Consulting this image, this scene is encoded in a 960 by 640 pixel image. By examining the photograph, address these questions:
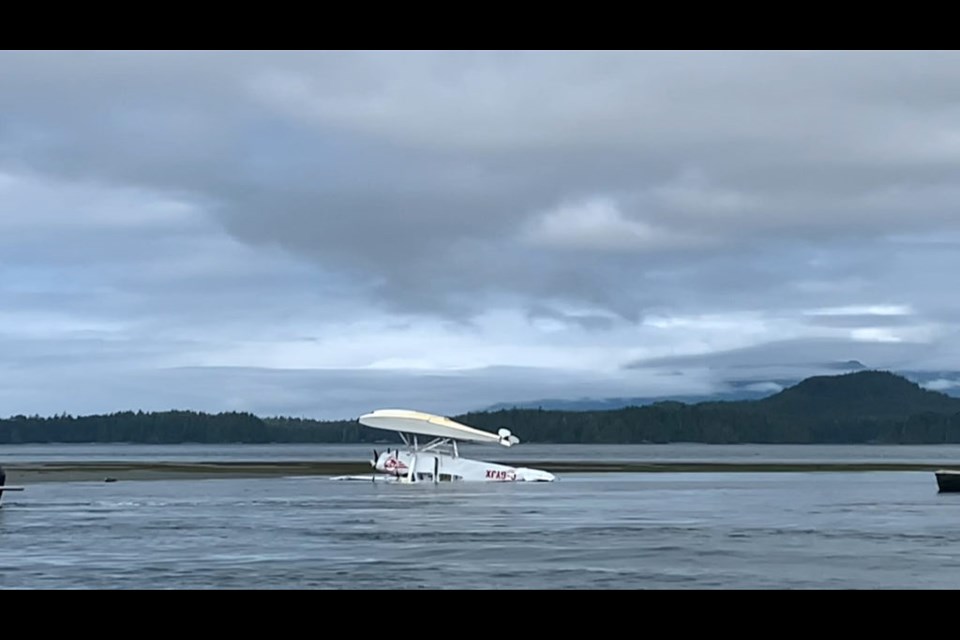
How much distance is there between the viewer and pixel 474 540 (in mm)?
41438

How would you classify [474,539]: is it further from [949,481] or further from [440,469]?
[949,481]

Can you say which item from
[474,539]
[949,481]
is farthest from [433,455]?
[474,539]

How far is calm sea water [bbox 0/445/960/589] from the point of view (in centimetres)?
3066

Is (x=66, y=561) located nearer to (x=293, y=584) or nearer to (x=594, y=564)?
(x=293, y=584)

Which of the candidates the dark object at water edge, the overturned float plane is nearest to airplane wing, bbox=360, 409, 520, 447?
the overturned float plane

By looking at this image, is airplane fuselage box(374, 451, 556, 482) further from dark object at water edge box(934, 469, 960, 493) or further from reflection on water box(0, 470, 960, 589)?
dark object at water edge box(934, 469, 960, 493)

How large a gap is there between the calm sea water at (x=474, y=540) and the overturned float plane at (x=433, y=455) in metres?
6.51

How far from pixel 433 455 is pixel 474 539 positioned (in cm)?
4190

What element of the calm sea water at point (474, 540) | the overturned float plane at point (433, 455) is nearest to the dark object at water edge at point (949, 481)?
the calm sea water at point (474, 540)

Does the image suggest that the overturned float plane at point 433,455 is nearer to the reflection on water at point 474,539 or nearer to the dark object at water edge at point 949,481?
the reflection on water at point 474,539

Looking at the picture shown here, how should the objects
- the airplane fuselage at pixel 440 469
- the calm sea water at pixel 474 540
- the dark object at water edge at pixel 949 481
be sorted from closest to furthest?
the calm sea water at pixel 474 540
the dark object at water edge at pixel 949 481
the airplane fuselage at pixel 440 469

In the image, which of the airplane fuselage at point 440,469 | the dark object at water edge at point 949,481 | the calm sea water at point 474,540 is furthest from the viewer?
the airplane fuselage at point 440,469

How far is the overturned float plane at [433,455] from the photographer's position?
80.9 metres
